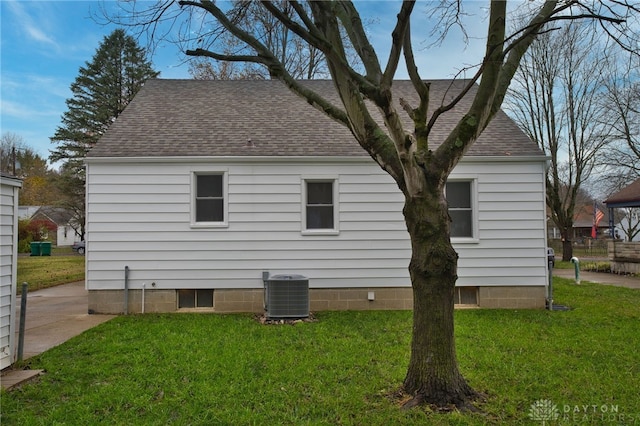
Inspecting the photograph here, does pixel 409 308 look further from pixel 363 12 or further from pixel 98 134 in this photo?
pixel 98 134

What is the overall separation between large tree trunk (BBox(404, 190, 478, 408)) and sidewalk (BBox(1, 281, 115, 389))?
4.31m

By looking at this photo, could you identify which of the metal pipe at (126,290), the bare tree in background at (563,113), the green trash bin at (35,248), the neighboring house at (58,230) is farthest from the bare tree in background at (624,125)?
the neighboring house at (58,230)

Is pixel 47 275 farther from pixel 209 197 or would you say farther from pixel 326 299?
pixel 326 299

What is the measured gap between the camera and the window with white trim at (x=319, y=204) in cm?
852

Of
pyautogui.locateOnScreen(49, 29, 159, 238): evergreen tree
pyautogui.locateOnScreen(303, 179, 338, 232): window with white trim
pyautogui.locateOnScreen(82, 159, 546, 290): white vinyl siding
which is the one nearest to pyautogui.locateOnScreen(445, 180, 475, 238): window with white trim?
pyautogui.locateOnScreen(82, 159, 546, 290): white vinyl siding

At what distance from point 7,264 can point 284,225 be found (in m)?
4.72

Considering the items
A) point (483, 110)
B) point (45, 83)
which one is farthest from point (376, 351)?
point (45, 83)

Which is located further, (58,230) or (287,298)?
(58,230)

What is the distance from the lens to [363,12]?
524 centimetres

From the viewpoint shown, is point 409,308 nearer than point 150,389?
No

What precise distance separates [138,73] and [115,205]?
2191 centimetres

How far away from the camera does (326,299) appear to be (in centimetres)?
834

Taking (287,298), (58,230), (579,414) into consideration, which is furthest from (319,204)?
(58,230)

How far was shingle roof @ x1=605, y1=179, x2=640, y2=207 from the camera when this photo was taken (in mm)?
16888
